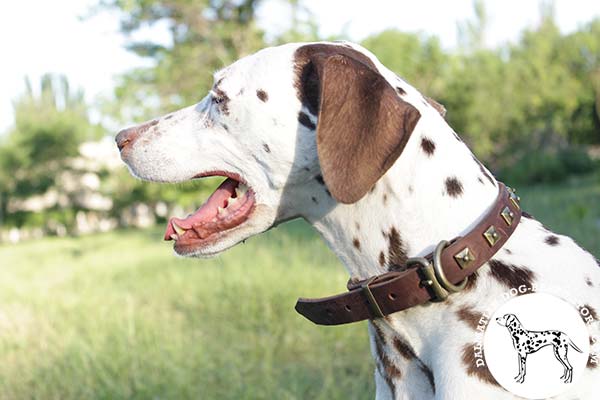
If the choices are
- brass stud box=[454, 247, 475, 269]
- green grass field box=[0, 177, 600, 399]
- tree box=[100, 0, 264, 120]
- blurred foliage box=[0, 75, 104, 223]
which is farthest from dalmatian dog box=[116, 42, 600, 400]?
blurred foliage box=[0, 75, 104, 223]

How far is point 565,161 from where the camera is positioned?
25547mm

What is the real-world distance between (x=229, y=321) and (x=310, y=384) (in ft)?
5.50

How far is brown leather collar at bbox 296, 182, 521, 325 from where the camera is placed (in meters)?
1.62

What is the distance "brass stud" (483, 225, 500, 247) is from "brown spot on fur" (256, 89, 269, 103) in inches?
30.0

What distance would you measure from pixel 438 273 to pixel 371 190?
315mm

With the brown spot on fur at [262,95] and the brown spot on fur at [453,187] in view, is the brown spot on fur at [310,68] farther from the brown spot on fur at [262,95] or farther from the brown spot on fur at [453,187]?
the brown spot on fur at [453,187]

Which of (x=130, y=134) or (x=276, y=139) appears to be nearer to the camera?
(x=276, y=139)

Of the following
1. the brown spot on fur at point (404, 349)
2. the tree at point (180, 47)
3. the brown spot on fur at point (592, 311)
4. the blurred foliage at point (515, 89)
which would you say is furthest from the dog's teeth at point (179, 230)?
the blurred foliage at point (515, 89)

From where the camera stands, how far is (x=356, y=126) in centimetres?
167

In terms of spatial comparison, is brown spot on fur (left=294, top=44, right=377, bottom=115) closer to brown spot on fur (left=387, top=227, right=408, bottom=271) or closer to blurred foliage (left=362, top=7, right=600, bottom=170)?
brown spot on fur (left=387, top=227, right=408, bottom=271)

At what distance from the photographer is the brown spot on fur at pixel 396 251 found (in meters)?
1.77

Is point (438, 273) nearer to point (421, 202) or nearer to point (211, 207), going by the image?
point (421, 202)

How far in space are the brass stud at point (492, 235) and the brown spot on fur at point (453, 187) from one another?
5.6 inches
